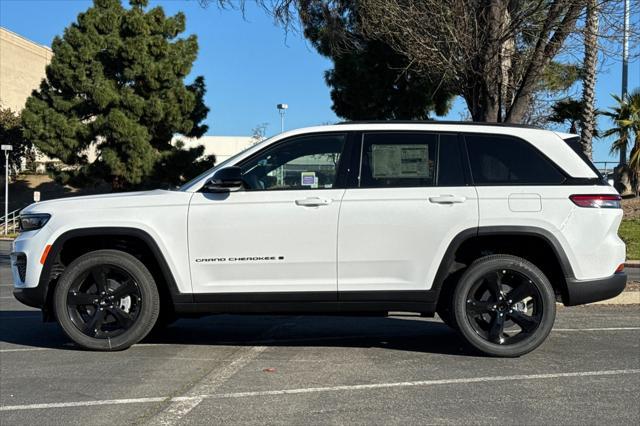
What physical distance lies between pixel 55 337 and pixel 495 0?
652 cm

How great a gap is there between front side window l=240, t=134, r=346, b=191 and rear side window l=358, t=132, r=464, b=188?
268 mm

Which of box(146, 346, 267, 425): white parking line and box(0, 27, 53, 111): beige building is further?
box(0, 27, 53, 111): beige building

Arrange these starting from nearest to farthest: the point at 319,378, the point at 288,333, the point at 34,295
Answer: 1. the point at 319,378
2. the point at 34,295
3. the point at 288,333

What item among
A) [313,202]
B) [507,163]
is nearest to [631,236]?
[507,163]

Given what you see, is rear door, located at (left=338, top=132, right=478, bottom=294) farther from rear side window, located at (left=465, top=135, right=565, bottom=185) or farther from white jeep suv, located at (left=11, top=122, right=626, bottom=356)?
rear side window, located at (left=465, top=135, right=565, bottom=185)

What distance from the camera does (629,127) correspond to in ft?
80.1

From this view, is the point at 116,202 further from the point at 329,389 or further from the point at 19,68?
the point at 19,68

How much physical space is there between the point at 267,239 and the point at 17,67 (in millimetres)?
57775

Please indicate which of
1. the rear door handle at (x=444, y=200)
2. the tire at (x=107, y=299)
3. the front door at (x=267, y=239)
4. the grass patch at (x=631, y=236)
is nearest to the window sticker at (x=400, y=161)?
the rear door handle at (x=444, y=200)

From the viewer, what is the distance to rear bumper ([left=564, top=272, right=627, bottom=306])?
5.74 meters

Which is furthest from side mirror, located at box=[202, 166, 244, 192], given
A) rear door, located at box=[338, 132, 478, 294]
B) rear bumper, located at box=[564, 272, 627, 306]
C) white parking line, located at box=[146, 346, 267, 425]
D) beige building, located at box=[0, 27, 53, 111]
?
beige building, located at box=[0, 27, 53, 111]

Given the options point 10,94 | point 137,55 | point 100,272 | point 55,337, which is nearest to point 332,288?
point 100,272

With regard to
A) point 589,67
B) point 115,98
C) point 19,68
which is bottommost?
point 589,67

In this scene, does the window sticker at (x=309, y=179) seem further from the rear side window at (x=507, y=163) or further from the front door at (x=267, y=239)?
the rear side window at (x=507, y=163)
